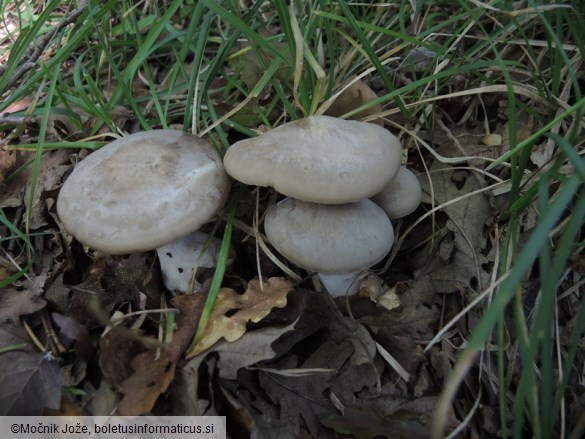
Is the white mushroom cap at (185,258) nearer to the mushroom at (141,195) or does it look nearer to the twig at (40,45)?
the mushroom at (141,195)

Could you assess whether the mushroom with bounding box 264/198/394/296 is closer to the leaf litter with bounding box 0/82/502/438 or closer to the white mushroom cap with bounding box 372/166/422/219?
the white mushroom cap with bounding box 372/166/422/219

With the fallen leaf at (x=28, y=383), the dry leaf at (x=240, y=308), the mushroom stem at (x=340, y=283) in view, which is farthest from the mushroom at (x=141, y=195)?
the mushroom stem at (x=340, y=283)

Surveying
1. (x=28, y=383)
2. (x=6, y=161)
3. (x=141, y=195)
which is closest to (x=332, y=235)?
(x=141, y=195)

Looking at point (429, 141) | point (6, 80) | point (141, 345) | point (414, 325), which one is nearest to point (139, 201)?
point (141, 345)

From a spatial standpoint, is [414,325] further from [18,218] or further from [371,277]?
[18,218]

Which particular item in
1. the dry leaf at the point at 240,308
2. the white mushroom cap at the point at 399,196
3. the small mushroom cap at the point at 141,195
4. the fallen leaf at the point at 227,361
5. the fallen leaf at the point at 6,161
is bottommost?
the fallen leaf at the point at 227,361

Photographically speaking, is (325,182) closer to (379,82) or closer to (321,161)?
(321,161)

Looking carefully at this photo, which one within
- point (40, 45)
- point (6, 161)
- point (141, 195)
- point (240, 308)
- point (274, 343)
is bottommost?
point (274, 343)

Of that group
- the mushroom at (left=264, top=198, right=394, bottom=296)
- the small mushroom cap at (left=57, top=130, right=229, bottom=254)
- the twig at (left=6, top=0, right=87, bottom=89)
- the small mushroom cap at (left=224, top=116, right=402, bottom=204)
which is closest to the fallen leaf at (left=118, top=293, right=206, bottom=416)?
the small mushroom cap at (left=57, top=130, right=229, bottom=254)
